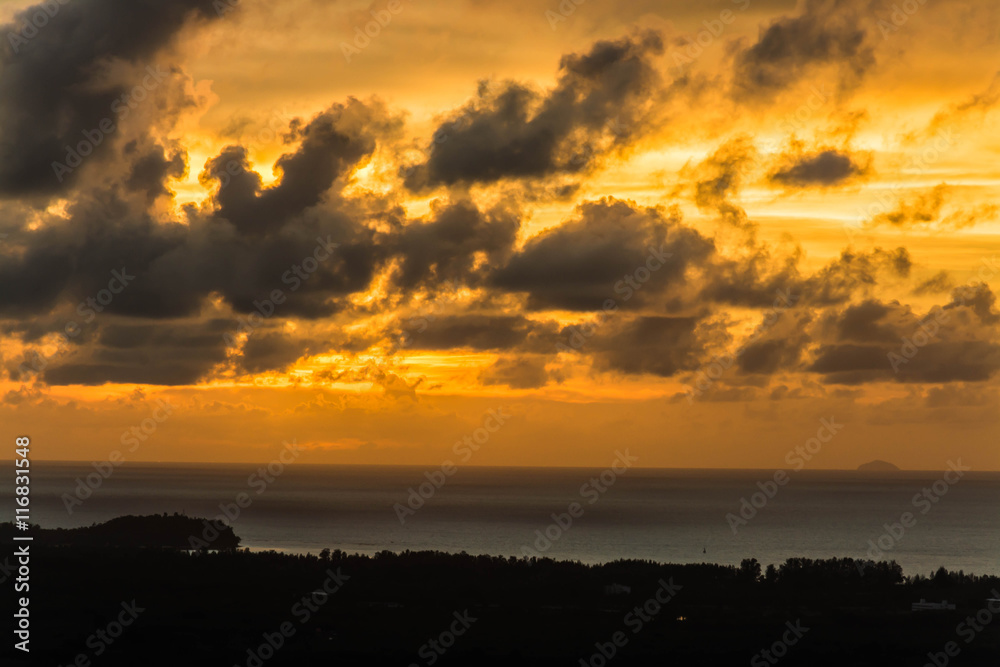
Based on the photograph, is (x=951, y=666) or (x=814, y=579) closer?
(x=951, y=666)

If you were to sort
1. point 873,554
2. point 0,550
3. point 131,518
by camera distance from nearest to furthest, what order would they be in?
point 0,550 < point 131,518 < point 873,554

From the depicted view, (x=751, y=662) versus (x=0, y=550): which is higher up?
(x=0, y=550)

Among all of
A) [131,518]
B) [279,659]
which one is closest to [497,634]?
[279,659]

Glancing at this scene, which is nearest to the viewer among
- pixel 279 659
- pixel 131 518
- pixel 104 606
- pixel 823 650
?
pixel 279 659

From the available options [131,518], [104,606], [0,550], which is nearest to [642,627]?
[104,606]

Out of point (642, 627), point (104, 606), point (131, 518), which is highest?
point (131, 518)

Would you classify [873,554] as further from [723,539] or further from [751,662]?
[751,662]
